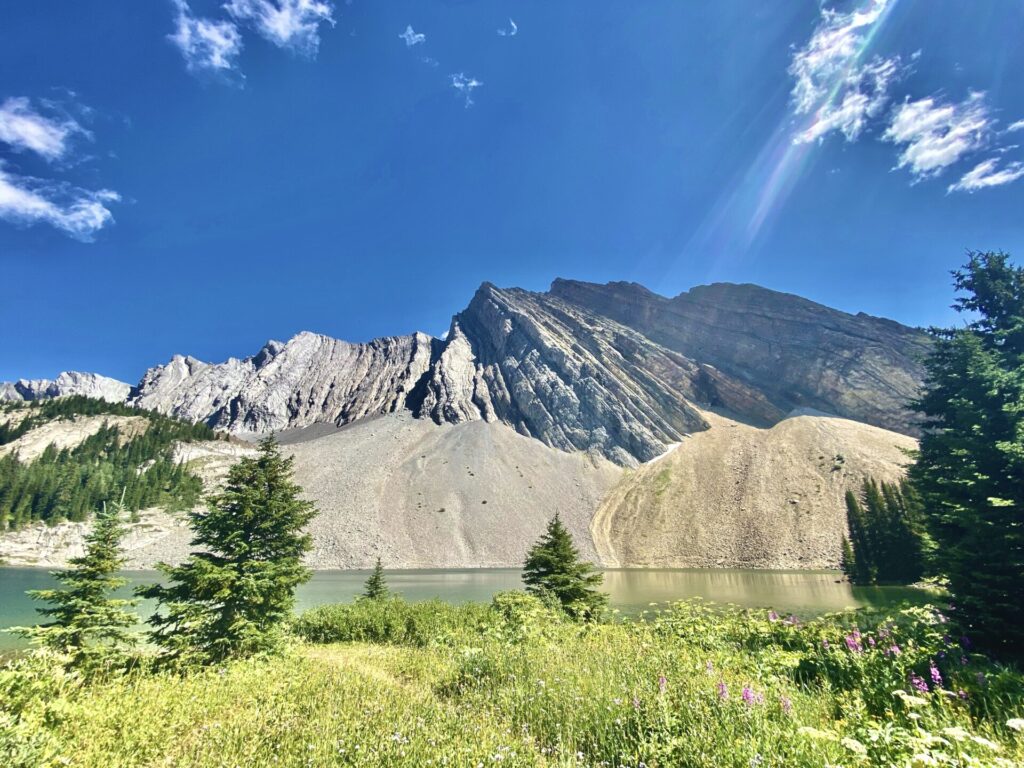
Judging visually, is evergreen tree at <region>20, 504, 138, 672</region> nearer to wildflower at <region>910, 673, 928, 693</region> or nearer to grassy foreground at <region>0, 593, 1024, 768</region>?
grassy foreground at <region>0, 593, 1024, 768</region>

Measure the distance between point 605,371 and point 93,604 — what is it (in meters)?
134

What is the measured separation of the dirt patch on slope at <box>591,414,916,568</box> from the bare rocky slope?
1.27ft

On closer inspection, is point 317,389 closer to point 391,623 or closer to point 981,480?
point 391,623

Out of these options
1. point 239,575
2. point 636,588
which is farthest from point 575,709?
point 636,588

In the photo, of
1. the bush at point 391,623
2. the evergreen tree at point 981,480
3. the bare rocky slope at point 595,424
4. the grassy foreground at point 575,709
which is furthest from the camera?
the bare rocky slope at point 595,424

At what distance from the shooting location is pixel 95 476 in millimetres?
→ 102375

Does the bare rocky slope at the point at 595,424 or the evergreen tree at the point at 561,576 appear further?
the bare rocky slope at the point at 595,424

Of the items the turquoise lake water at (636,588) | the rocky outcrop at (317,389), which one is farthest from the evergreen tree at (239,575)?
the rocky outcrop at (317,389)

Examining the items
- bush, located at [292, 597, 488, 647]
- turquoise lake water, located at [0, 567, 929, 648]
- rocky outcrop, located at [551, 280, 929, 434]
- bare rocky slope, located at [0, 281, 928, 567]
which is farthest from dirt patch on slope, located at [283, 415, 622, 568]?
rocky outcrop, located at [551, 280, 929, 434]

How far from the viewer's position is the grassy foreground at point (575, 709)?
4.92 meters

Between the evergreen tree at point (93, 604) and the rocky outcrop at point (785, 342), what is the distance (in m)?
141

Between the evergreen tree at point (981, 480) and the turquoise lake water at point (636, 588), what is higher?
the evergreen tree at point (981, 480)

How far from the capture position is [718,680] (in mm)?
6824

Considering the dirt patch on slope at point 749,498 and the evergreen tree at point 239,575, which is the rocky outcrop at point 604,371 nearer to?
the dirt patch on slope at point 749,498
